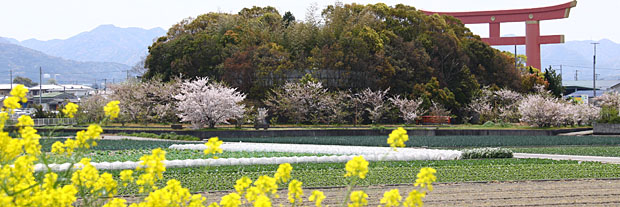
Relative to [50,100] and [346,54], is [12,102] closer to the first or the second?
[346,54]

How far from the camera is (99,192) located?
497cm

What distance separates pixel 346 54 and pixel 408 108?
532 centimetres

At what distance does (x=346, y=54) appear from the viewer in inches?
1489

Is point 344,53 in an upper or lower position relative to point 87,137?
upper

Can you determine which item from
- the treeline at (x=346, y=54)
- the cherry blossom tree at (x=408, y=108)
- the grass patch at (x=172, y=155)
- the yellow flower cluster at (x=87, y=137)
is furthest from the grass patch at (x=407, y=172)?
the treeline at (x=346, y=54)

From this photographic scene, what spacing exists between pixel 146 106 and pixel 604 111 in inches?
855

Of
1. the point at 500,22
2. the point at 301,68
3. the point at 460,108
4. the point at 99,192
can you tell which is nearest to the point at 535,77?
the point at 460,108

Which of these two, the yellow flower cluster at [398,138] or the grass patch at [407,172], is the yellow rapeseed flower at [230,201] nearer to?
the yellow flower cluster at [398,138]

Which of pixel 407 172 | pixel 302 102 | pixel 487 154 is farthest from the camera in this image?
pixel 302 102

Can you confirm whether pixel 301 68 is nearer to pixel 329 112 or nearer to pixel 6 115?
pixel 329 112

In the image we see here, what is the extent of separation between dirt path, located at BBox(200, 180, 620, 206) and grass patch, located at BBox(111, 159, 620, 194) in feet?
1.93

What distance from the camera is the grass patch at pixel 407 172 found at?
12352 mm

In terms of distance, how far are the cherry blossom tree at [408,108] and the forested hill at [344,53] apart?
1734 millimetres

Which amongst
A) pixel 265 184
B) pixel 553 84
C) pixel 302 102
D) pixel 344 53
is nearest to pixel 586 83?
pixel 553 84
